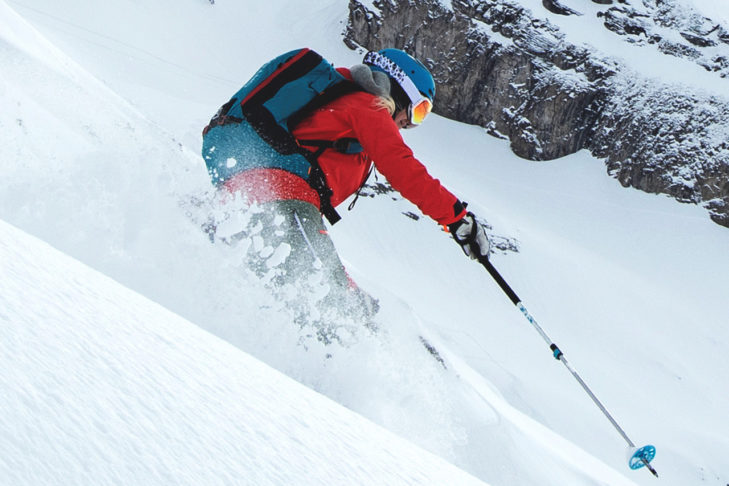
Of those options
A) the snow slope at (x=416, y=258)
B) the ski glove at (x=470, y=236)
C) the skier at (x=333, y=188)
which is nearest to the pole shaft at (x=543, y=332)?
the ski glove at (x=470, y=236)

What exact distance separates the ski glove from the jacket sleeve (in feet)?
0.22

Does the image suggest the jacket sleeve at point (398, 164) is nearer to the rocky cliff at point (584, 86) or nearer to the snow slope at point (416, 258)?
the snow slope at point (416, 258)

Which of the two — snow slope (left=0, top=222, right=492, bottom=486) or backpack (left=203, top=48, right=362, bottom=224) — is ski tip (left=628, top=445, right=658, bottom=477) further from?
snow slope (left=0, top=222, right=492, bottom=486)

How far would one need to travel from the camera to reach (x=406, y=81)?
4.13 metres

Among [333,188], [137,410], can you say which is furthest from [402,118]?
[137,410]

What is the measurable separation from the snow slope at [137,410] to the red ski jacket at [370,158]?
2230 millimetres

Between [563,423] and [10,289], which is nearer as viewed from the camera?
[10,289]

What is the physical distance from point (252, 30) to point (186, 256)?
35.8 meters

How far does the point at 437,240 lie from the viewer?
→ 71.6 ft

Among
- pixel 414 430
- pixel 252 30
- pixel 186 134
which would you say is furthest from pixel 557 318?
pixel 252 30

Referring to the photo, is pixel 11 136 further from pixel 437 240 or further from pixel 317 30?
pixel 317 30

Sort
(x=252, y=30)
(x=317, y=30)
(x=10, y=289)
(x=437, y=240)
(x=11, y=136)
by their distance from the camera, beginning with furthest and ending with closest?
(x=317, y=30) < (x=252, y=30) < (x=437, y=240) < (x=11, y=136) < (x=10, y=289)

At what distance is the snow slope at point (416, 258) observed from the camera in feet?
11.1

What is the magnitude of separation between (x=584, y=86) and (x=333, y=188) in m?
31.2
